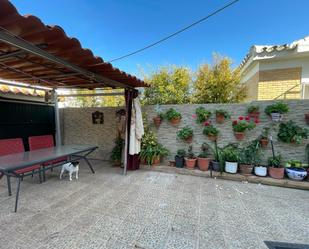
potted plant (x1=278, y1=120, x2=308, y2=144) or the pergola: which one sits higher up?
the pergola

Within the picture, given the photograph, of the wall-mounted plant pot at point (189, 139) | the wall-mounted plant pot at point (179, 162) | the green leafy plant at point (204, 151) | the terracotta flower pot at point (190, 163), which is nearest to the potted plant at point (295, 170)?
the green leafy plant at point (204, 151)

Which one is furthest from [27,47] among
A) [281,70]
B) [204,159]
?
[281,70]

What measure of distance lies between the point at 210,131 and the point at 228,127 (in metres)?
0.47

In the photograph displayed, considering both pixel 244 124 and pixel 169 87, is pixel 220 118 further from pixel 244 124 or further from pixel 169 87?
pixel 169 87

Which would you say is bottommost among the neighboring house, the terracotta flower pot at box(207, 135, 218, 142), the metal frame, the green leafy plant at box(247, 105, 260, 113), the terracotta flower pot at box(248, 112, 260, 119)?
the terracotta flower pot at box(207, 135, 218, 142)

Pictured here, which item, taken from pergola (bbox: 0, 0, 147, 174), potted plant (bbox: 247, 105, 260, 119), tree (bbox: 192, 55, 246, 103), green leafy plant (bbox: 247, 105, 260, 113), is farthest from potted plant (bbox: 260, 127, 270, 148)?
pergola (bbox: 0, 0, 147, 174)

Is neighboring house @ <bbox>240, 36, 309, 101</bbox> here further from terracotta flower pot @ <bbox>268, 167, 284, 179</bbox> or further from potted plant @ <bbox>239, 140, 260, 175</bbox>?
terracotta flower pot @ <bbox>268, 167, 284, 179</bbox>

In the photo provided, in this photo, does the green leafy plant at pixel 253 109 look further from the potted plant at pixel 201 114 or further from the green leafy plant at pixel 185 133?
the green leafy plant at pixel 185 133

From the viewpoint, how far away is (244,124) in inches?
156

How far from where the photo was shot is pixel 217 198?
2941 mm

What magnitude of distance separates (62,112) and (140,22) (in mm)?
4223

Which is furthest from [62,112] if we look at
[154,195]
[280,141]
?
[280,141]

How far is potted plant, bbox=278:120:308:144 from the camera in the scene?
358 centimetres

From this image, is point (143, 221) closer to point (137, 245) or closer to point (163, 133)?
point (137, 245)
